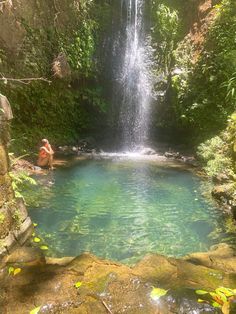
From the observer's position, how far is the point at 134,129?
54.5ft

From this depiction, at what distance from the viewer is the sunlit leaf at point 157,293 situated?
3.15m

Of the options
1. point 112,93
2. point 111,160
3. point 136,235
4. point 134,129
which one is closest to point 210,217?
point 136,235

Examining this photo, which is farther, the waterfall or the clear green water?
the waterfall

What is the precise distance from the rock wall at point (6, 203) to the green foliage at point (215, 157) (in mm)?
5964

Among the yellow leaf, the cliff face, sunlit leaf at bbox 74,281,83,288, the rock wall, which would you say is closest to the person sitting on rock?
the cliff face

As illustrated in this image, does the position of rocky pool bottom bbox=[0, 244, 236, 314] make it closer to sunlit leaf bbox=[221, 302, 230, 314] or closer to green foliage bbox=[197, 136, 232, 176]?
sunlit leaf bbox=[221, 302, 230, 314]

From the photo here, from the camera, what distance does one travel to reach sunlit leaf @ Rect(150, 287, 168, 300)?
3.15 m

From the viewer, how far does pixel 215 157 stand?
10703mm

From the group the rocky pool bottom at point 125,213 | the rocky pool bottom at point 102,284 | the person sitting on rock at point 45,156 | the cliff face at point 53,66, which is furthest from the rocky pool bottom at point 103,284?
the cliff face at point 53,66

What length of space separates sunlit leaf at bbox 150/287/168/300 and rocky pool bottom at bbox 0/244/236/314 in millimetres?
25

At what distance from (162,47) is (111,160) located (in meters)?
8.39

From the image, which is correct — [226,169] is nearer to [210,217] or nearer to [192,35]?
[210,217]

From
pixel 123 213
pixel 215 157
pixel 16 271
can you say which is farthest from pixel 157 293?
pixel 215 157

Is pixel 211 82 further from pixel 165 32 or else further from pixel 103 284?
pixel 103 284
